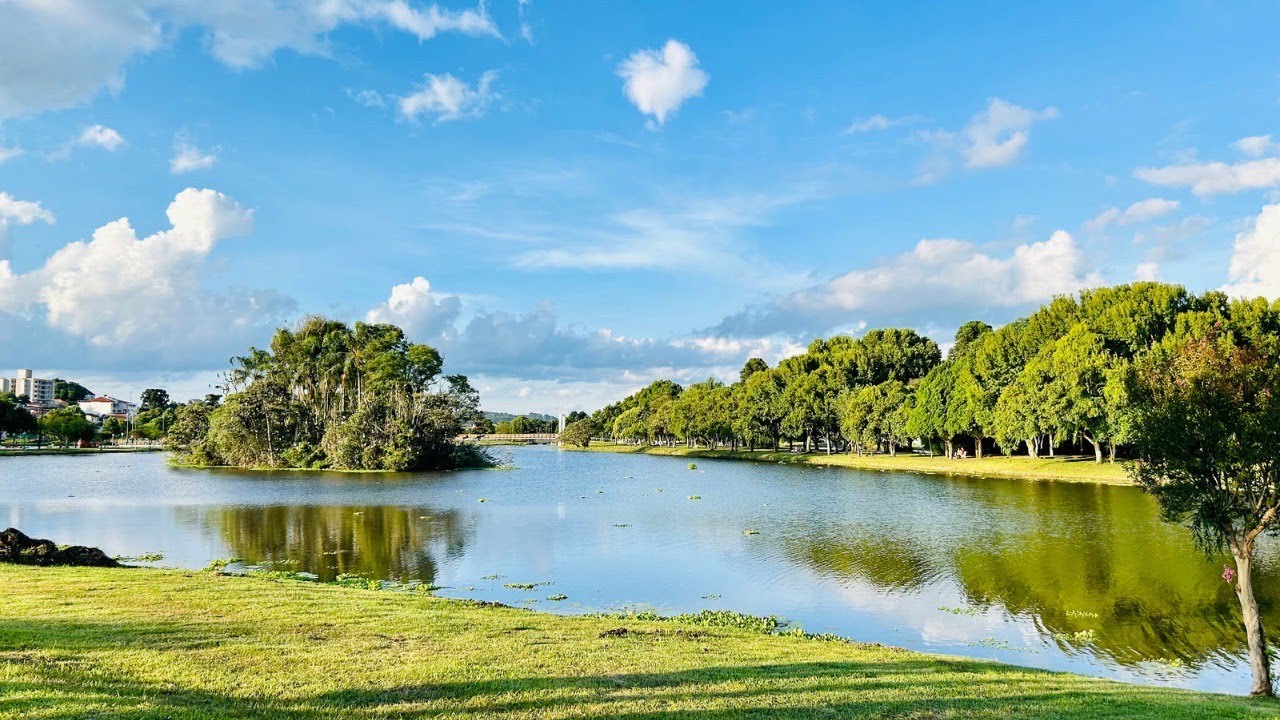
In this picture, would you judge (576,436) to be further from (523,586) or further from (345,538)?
(523,586)

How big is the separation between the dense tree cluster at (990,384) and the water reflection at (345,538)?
36.0 metres

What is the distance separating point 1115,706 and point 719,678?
651 cm

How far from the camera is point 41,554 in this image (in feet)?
70.7

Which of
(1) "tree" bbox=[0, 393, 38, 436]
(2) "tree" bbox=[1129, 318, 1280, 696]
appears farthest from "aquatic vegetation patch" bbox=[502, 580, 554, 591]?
(1) "tree" bbox=[0, 393, 38, 436]

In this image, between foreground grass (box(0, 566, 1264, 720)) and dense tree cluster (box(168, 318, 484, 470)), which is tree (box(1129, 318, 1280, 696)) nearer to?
foreground grass (box(0, 566, 1264, 720))

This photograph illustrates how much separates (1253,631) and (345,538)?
33531mm

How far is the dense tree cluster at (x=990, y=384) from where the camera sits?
6725 cm

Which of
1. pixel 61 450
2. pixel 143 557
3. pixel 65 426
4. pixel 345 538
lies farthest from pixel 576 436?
pixel 143 557

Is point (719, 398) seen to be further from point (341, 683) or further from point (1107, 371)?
point (341, 683)

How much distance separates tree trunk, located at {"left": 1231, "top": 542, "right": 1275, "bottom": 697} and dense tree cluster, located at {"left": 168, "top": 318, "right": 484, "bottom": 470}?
274 ft

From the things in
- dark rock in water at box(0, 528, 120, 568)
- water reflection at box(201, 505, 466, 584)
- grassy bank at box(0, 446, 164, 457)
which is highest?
dark rock in water at box(0, 528, 120, 568)

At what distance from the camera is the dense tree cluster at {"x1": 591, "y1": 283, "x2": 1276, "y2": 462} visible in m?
67.2

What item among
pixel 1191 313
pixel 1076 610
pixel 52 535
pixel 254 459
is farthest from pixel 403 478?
pixel 1191 313

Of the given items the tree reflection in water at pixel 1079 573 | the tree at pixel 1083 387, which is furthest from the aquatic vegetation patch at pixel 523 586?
the tree at pixel 1083 387
